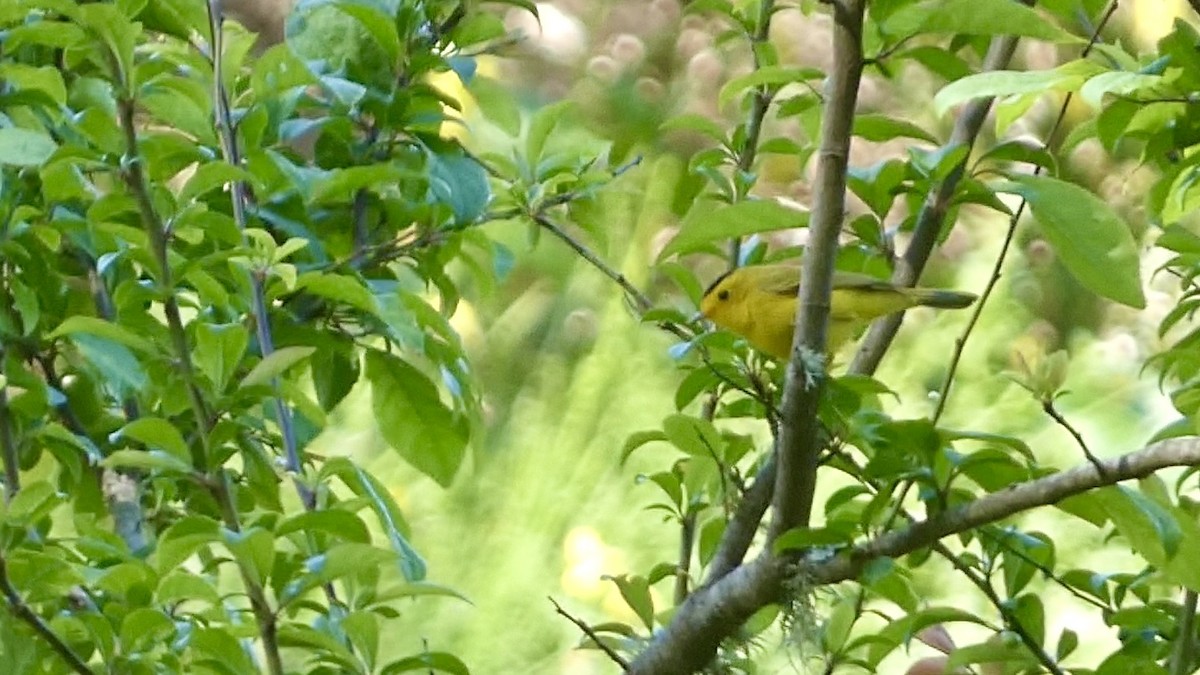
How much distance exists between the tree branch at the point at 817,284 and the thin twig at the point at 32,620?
364mm

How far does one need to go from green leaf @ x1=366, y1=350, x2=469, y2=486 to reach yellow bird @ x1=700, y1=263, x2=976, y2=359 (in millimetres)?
194

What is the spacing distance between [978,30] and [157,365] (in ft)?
1.49

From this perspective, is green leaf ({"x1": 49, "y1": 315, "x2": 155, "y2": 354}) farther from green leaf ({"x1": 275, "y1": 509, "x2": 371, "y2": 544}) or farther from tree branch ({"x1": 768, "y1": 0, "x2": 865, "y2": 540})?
Answer: tree branch ({"x1": 768, "y1": 0, "x2": 865, "y2": 540})

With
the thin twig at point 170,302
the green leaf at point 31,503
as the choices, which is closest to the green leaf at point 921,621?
the thin twig at point 170,302

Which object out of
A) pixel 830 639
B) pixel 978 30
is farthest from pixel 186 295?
pixel 978 30

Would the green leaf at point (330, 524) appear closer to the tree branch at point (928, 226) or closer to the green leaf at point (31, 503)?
the green leaf at point (31, 503)

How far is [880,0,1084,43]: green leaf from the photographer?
63 centimetres

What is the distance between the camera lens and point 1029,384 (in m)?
0.72

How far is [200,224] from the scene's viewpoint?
80 cm

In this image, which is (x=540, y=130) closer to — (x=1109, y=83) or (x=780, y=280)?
(x=780, y=280)

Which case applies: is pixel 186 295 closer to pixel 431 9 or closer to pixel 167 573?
pixel 431 9

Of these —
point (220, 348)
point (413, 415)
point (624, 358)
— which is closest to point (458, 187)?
point (413, 415)

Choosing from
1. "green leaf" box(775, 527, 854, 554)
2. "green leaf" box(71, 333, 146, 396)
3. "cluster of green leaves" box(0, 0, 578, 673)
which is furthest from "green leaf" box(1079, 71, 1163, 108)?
"green leaf" box(71, 333, 146, 396)

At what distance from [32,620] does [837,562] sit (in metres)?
0.40
